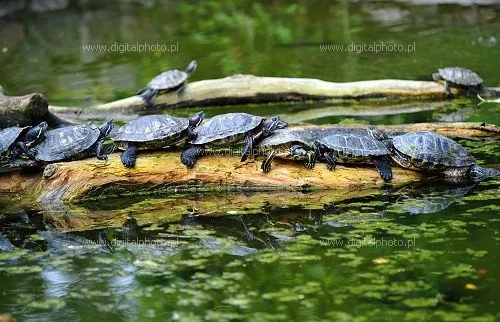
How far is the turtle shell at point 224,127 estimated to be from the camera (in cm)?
568

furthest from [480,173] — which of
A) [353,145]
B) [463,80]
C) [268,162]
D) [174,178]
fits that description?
[463,80]

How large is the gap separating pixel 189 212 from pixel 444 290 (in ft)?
6.75

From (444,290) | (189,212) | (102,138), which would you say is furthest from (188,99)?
(444,290)

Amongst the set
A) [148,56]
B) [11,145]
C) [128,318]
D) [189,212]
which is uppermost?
[148,56]

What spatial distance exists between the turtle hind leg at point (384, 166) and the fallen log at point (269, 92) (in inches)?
119

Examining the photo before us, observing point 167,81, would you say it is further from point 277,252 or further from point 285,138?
point 277,252

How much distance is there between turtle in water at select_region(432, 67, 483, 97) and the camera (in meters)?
8.61

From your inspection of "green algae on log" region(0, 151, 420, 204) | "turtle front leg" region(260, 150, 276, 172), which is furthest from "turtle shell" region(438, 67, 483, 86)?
"turtle front leg" region(260, 150, 276, 172)

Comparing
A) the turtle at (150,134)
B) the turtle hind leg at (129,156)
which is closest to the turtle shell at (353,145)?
the turtle at (150,134)

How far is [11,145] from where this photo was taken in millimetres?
5738

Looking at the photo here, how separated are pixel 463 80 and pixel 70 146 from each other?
15.4ft

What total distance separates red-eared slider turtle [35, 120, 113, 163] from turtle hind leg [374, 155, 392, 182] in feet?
6.48

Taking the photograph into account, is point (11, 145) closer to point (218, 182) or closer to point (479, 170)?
point (218, 182)

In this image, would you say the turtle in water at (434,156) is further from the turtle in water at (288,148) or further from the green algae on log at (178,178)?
the turtle in water at (288,148)
